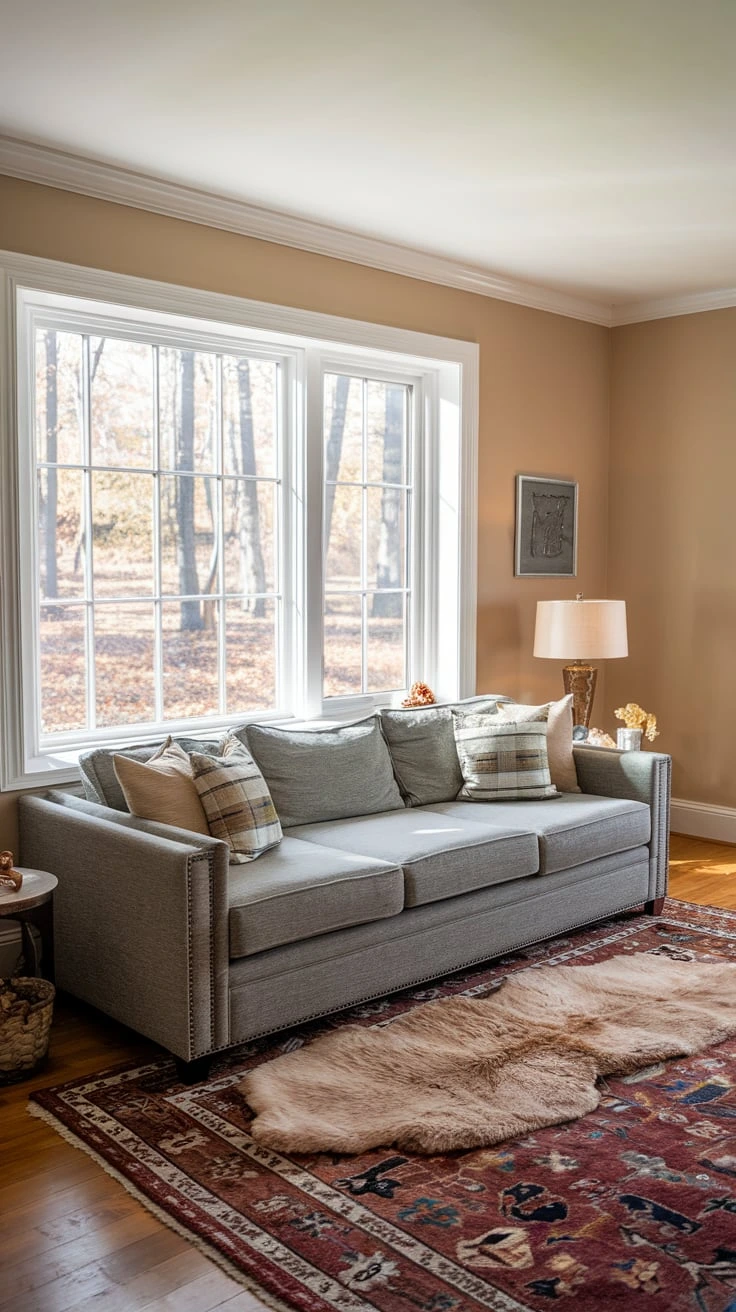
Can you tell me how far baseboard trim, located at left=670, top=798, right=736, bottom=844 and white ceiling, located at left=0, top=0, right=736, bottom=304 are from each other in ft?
9.31

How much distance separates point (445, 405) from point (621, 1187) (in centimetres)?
366

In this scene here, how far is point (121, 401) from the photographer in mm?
4129

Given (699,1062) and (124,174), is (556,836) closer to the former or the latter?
(699,1062)

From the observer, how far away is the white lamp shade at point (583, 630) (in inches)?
199

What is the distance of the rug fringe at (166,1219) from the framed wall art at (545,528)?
354 cm

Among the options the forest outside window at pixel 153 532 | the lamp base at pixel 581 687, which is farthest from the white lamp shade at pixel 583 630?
the forest outside window at pixel 153 532

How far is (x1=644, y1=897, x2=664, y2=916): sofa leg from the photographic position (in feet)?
14.9

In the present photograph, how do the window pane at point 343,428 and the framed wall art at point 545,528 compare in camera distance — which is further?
the framed wall art at point 545,528

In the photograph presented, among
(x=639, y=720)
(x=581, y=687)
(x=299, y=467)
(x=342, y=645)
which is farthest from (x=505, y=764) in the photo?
(x=299, y=467)

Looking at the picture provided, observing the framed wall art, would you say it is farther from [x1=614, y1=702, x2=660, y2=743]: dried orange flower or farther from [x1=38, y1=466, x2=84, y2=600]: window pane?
[x1=38, y1=466, x2=84, y2=600]: window pane

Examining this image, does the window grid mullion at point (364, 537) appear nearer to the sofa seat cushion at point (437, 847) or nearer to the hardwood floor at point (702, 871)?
the sofa seat cushion at point (437, 847)

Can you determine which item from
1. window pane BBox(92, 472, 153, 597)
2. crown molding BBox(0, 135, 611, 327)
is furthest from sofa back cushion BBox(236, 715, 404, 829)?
crown molding BBox(0, 135, 611, 327)

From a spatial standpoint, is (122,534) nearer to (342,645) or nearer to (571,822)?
(342,645)

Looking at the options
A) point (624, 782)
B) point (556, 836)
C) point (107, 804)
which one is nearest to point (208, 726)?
point (107, 804)
